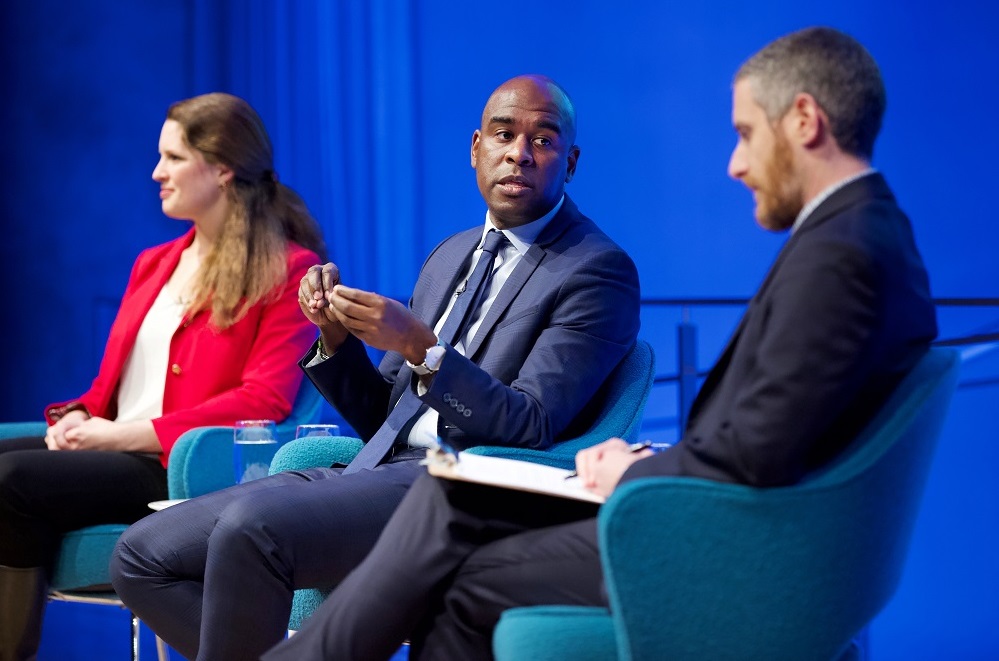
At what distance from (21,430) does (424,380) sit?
1.58 metres

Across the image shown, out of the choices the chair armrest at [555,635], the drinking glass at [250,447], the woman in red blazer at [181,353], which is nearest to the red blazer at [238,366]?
the woman in red blazer at [181,353]

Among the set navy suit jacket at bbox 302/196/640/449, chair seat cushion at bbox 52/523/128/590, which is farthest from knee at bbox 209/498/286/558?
chair seat cushion at bbox 52/523/128/590

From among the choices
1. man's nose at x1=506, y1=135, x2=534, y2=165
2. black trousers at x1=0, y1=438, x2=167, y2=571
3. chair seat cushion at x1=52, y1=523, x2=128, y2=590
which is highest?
man's nose at x1=506, y1=135, x2=534, y2=165

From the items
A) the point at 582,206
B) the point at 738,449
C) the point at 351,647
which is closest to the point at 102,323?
the point at 582,206

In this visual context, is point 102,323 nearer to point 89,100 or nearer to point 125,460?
point 89,100

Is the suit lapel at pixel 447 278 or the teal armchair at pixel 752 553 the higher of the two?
the suit lapel at pixel 447 278

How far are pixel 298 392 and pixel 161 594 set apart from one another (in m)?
0.83

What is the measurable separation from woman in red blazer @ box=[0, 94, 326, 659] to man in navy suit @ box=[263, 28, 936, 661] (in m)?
1.26

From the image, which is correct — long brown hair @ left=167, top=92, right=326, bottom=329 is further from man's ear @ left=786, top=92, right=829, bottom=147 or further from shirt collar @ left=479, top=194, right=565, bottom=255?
man's ear @ left=786, top=92, right=829, bottom=147

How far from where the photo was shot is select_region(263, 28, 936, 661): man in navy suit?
1505 mm

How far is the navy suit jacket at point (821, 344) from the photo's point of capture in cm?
149

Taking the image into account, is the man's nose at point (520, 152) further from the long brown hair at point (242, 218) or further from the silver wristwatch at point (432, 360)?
the long brown hair at point (242, 218)

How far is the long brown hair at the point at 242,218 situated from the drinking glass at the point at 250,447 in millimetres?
338

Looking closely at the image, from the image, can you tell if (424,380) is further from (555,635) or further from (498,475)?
(555,635)
